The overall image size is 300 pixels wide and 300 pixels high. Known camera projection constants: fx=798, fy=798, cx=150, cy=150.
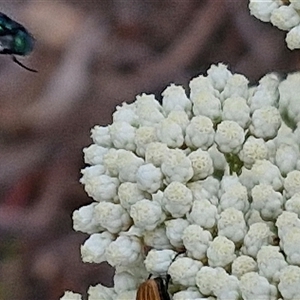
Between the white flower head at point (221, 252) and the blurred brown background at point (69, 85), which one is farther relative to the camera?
the blurred brown background at point (69, 85)

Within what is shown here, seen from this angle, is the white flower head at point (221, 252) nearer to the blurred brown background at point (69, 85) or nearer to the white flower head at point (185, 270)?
the white flower head at point (185, 270)

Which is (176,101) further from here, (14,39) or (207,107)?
(14,39)

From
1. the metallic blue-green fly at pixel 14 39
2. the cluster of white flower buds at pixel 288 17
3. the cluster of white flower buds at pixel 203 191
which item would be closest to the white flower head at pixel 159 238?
the cluster of white flower buds at pixel 203 191

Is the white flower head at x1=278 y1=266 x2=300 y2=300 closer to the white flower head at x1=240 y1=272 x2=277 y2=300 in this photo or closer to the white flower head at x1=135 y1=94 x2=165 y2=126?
the white flower head at x1=240 y1=272 x2=277 y2=300

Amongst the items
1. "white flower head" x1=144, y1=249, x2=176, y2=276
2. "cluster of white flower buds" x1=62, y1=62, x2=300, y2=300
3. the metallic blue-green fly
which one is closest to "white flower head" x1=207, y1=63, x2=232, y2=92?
"cluster of white flower buds" x1=62, y1=62, x2=300, y2=300

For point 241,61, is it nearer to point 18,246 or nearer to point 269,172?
point 18,246

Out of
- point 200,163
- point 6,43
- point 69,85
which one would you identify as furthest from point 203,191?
point 69,85

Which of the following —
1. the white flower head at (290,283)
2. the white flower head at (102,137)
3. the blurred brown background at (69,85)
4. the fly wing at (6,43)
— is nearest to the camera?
the white flower head at (290,283)
